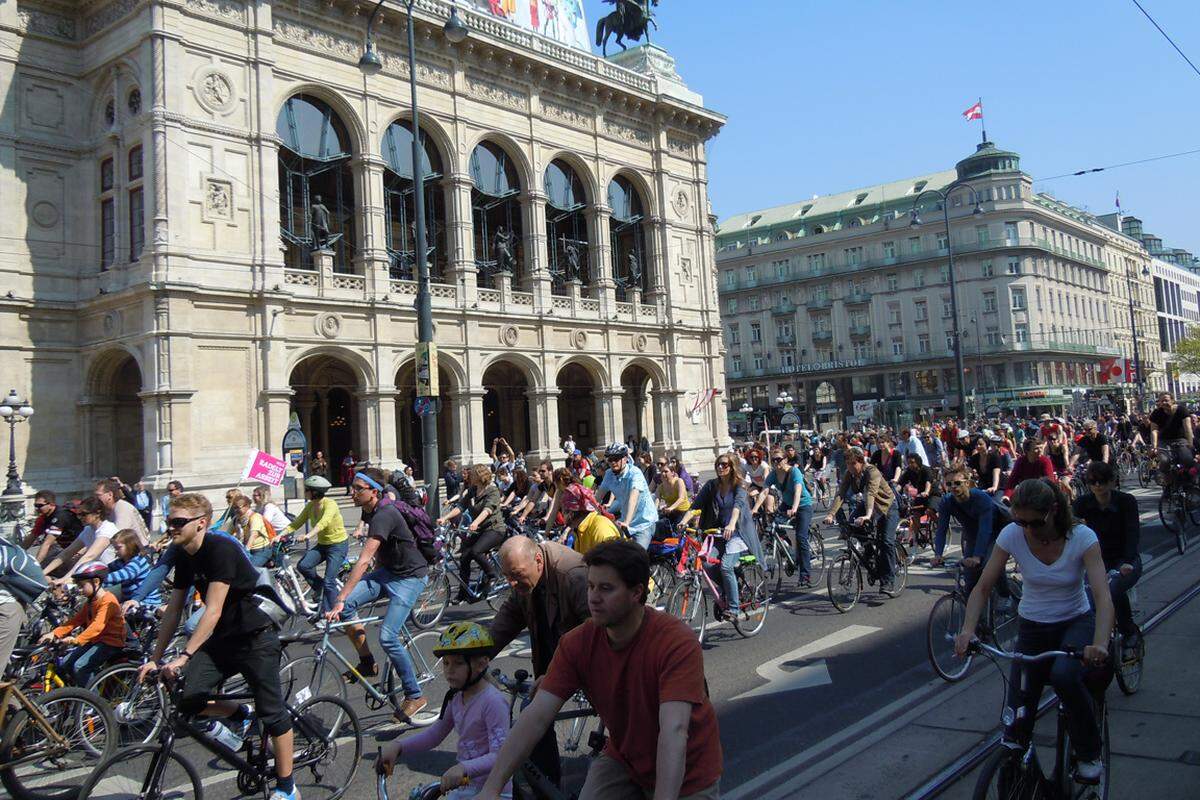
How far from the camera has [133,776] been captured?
4559 mm

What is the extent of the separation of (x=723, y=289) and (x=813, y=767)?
247 feet

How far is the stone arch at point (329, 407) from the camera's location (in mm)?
32406

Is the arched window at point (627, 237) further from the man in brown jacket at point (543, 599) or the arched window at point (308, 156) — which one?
the man in brown jacket at point (543, 599)

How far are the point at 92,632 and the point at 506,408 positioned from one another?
31.8m

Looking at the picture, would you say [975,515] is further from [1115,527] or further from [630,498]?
[630,498]

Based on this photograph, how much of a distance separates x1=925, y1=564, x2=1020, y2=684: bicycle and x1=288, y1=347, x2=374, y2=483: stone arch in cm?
2525

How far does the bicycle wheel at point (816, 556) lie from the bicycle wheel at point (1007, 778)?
26.1 ft

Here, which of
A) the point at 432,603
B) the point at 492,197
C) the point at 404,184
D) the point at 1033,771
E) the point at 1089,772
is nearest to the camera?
the point at 1033,771

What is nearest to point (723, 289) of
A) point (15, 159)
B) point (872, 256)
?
point (872, 256)

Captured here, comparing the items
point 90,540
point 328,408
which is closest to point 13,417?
point 328,408

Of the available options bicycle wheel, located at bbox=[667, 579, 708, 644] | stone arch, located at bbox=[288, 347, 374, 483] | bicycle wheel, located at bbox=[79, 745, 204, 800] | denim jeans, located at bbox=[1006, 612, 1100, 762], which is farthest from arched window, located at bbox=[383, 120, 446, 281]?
denim jeans, located at bbox=[1006, 612, 1100, 762]

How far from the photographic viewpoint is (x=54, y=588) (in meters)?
8.05

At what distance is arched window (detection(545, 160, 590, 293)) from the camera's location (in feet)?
116

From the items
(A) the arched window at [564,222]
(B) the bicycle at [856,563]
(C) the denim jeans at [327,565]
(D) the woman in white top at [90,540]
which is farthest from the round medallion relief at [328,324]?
(B) the bicycle at [856,563]
